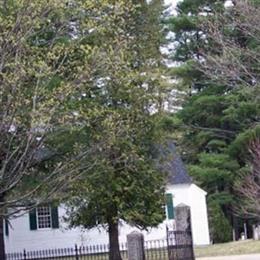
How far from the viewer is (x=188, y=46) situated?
3700 centimetres

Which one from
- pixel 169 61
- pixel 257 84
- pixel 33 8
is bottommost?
pixel 257 84

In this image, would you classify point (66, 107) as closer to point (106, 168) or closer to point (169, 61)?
point (106, 168)

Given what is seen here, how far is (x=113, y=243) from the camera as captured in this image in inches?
1024

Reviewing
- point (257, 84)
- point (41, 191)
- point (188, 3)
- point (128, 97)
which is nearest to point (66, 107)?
point (41, 191)

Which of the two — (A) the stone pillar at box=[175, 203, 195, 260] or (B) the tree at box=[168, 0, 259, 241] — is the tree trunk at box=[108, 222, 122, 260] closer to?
(B) the tree at box=[168, 0, 259, 241]

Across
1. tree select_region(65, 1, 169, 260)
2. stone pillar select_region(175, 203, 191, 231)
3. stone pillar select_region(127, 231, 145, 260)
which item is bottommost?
stone pillar select_region(127, 231, 145, 260)

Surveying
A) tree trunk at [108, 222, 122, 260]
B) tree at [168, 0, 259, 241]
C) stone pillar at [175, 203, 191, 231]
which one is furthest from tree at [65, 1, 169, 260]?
stone pillar at [175, 203, 191, 231]

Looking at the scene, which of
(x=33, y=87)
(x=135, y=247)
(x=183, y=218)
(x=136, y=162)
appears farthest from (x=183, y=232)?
(x=136, y=162)

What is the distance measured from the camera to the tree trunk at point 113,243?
25.6 meters

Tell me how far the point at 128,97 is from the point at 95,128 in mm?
5634

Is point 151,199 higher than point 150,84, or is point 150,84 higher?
point 150,84

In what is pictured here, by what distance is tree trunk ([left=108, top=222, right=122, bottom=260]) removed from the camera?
25.6 meters

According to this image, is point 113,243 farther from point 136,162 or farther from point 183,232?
point 183,232

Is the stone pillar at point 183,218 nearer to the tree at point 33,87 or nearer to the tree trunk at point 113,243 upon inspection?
the tree at point 33,87
